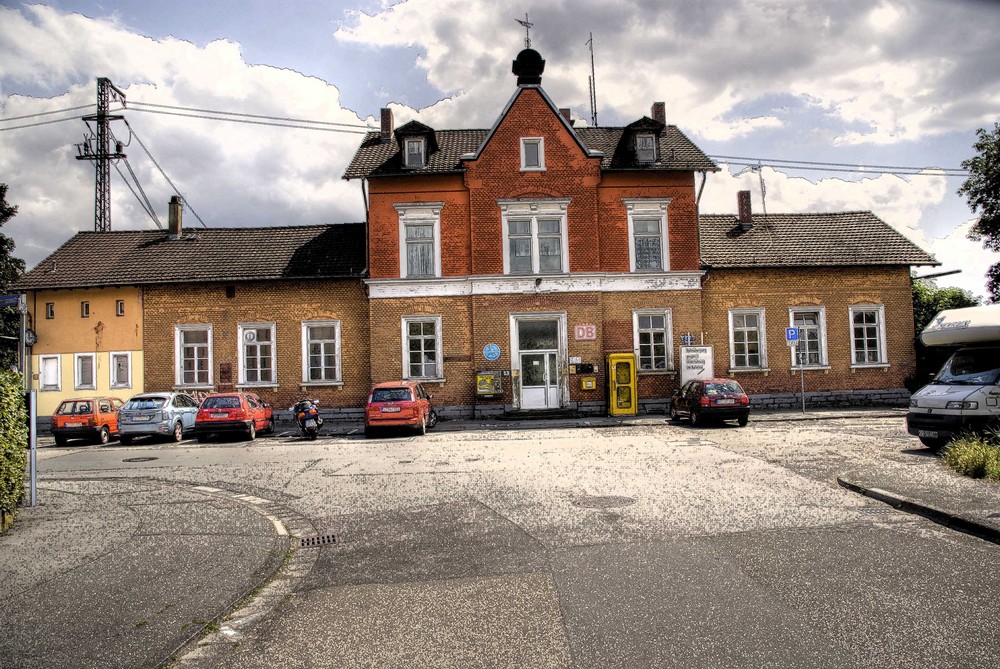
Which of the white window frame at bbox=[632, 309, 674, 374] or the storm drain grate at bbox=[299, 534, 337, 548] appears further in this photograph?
the white window frame at bbox=[632, 309, 674, 374]

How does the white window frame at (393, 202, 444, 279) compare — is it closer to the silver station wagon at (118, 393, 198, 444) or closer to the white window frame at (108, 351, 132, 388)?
the silver station wagon at (118, 393, 198, 444)

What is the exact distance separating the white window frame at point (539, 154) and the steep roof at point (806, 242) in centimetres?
738

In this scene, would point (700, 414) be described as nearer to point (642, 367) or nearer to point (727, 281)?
point (642, 367)

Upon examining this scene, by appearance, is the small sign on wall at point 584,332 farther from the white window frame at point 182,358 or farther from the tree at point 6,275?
the tree at point 6,275

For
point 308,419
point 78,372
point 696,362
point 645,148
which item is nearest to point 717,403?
point 696,362

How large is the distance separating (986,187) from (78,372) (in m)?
42.2

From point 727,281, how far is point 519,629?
24558 millimetres

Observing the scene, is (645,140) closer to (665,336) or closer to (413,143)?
(665,336)

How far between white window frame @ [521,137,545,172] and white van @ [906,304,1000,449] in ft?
50.0

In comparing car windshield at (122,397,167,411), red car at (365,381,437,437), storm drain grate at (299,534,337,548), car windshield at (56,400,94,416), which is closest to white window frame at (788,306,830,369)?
red car at (365,381,437,437)

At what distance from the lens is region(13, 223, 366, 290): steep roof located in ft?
90.8

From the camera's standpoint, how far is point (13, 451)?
8.38 m

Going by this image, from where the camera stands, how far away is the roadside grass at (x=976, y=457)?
34.3 feet

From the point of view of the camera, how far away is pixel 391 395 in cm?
2092
